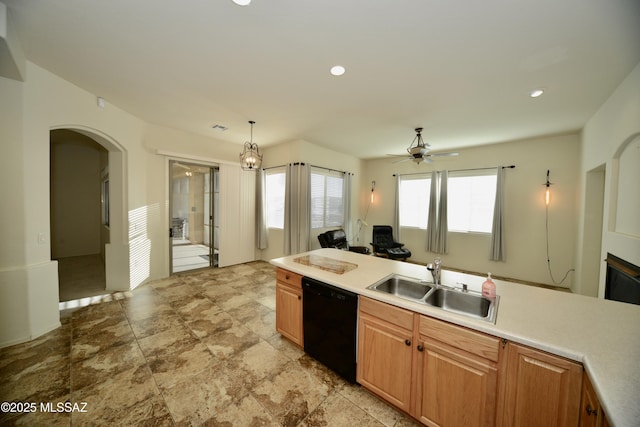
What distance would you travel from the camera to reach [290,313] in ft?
7.60

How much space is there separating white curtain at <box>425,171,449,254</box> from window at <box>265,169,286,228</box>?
3.63 m

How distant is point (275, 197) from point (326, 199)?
1.25m

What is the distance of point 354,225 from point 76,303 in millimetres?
5704

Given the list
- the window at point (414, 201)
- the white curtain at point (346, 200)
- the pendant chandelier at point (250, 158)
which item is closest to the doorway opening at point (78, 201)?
the pendant chandelier at point (250, 158)

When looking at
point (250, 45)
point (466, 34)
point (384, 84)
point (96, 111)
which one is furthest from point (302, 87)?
point (96, 111)

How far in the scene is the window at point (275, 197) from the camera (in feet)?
17.2

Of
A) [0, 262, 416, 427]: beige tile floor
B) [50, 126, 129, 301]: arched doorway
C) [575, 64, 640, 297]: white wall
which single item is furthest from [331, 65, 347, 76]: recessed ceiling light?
[50, 126, 129, 301]: arched doorway

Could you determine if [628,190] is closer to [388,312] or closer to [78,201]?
[388,312]

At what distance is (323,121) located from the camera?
12.1 ft

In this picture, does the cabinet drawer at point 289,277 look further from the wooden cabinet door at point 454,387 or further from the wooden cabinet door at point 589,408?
the wooden cabinet door at point 589,408

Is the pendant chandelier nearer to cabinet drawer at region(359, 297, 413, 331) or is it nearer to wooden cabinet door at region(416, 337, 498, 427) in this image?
cabinet drawer at region(359, 297, 413, 331)

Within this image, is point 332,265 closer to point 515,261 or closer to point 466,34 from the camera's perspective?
point 466,34

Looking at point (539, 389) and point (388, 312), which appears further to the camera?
point (388, 312)

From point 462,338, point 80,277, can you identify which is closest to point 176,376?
point 462,338
